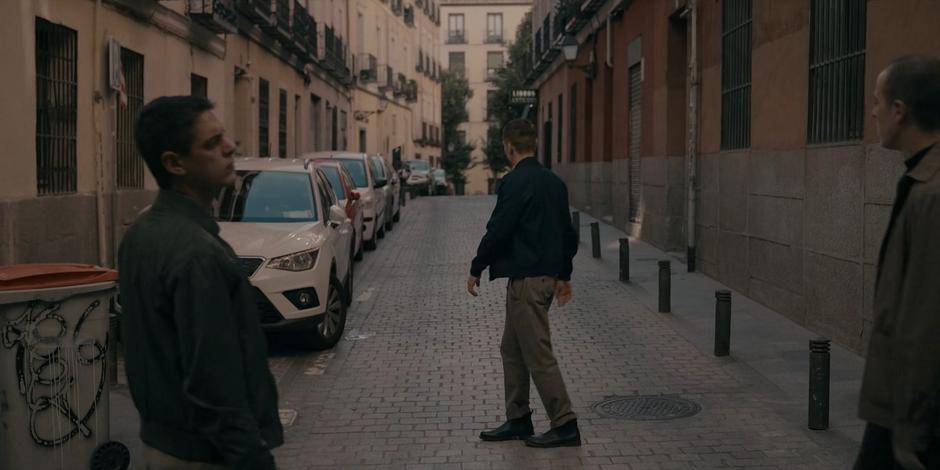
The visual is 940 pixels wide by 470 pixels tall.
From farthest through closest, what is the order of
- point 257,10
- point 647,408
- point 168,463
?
1. point 257,10
2. point 647,408
3. point 168,463

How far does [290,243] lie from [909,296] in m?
6.63

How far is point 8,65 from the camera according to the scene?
9.62 meters

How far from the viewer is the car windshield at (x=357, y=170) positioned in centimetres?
1906

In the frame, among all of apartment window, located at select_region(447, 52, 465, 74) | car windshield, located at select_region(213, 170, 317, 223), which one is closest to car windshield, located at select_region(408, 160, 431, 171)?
apartment window, located at select_region(447, 52, 465, 74)

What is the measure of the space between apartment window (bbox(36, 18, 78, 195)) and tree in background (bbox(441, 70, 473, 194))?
56.7 meters

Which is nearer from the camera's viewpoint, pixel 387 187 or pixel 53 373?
pixel 53 373

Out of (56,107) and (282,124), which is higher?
(282,124)

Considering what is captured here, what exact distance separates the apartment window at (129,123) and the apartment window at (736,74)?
7.79 metres

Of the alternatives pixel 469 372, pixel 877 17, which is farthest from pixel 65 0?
pixel 877 17

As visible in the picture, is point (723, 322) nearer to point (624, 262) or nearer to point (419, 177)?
point (624, 262)

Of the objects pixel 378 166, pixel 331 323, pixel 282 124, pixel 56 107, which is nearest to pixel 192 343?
pixel 331 323

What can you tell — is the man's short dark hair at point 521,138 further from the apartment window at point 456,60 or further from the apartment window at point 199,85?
the apartment window at point 456,60

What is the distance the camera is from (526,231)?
5926mm

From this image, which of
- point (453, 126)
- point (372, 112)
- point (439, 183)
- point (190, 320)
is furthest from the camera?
point (453, 126)
